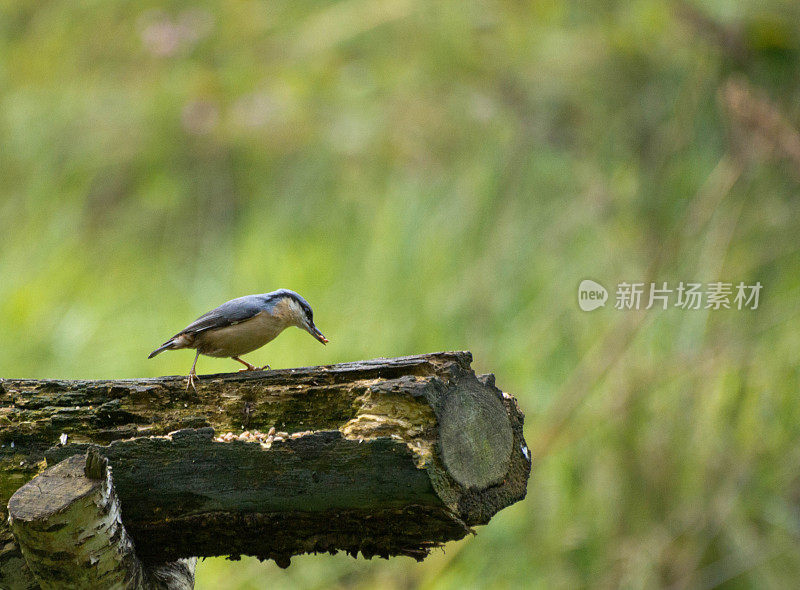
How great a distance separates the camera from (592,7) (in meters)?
3.25

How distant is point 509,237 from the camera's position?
10.3ft

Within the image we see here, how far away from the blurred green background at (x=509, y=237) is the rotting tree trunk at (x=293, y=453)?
149 cm

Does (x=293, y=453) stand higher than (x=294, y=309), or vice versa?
(x=294, y=309)

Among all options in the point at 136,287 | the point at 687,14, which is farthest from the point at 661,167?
the point at 136,287

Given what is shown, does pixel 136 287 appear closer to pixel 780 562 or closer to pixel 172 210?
pixel 172 210

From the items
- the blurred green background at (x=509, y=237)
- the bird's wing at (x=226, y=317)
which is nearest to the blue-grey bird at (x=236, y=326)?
the bird's wing at (x=226, y=317)

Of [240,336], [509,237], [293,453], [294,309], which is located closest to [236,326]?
[240,336]

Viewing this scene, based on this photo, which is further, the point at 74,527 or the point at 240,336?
the point at 240,336

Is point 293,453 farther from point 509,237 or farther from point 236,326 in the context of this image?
point 509,237

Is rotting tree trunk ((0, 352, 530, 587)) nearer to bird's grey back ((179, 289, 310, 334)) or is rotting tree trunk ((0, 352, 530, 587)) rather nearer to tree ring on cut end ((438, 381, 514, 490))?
tree ring on cut end ((438, 381, 514, 490))

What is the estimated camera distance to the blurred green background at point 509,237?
2.73 m

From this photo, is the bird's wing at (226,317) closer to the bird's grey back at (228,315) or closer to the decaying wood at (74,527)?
the bird's grey back at (228,315)

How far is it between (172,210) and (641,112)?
221 centimetres

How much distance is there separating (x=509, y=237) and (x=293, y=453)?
7.23 ft
